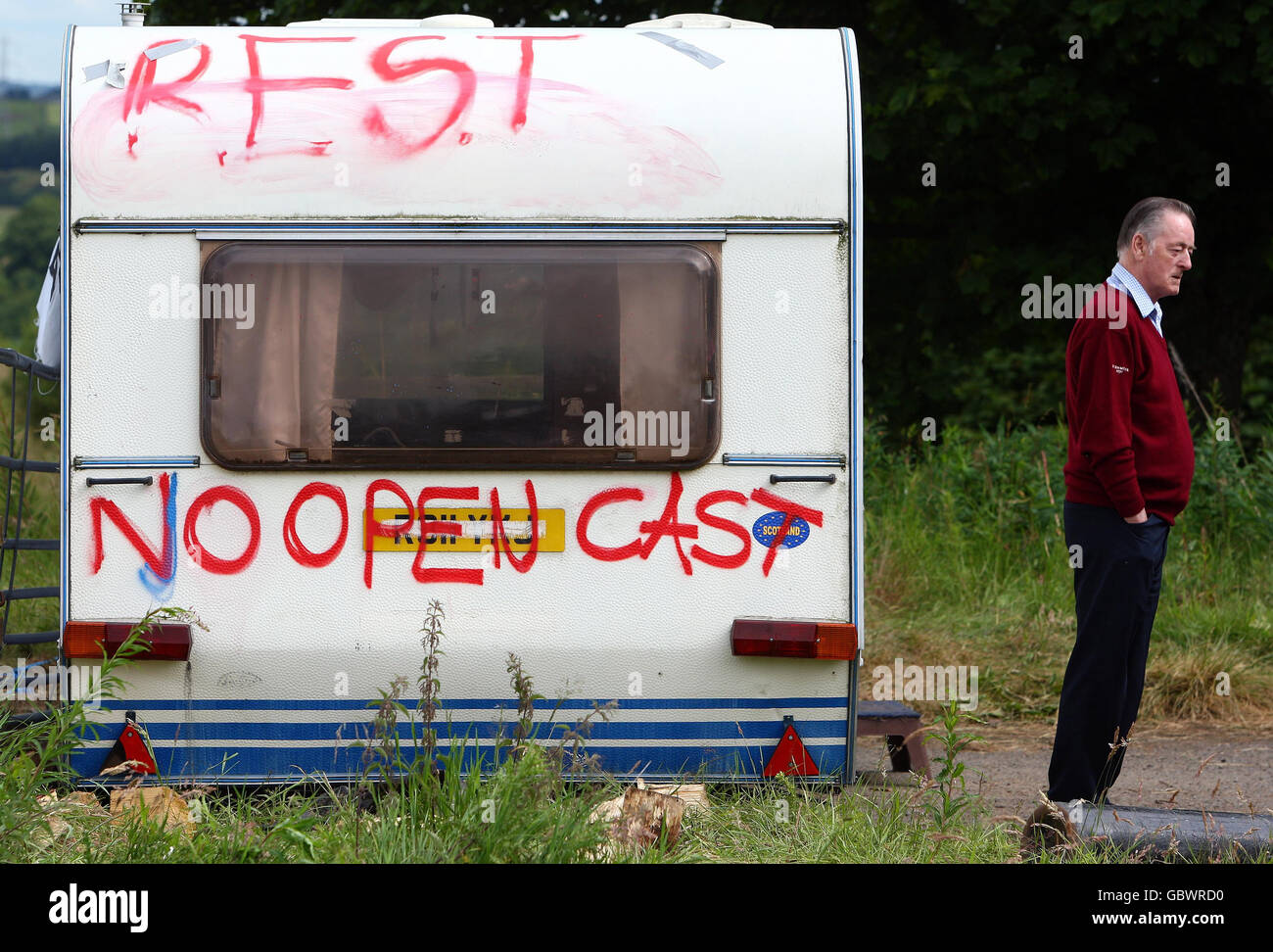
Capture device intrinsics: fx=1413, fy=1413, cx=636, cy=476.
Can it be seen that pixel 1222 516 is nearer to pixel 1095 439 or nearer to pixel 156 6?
pixel 1095 439

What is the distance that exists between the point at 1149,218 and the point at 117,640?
11.9 ft

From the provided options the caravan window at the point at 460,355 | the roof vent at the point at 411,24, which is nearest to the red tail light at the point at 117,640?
the caravan window at the point at 460,355

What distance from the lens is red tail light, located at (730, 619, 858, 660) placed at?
14.8ft

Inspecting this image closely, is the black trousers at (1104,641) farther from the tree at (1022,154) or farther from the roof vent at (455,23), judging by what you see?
the tree at (1022,154)

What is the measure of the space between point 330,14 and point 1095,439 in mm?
9247

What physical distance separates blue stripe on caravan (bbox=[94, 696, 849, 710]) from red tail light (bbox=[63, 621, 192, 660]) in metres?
0.17

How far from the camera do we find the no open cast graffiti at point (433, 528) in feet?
14.9

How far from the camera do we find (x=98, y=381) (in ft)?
14.9

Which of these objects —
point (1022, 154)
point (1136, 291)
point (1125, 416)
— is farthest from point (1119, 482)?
point (1022, 154)

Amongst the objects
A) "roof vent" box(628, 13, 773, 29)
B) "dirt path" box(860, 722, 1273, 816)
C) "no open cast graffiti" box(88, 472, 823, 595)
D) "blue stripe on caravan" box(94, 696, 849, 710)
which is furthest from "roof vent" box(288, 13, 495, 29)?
"dirt path" box(860, 722, 1273, 816)

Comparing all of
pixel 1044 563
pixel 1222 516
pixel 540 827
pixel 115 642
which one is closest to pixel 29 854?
pixel 115 642

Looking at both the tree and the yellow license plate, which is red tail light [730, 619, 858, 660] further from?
the tree

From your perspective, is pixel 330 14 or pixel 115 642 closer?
pixel 115 642

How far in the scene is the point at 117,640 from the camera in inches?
177
